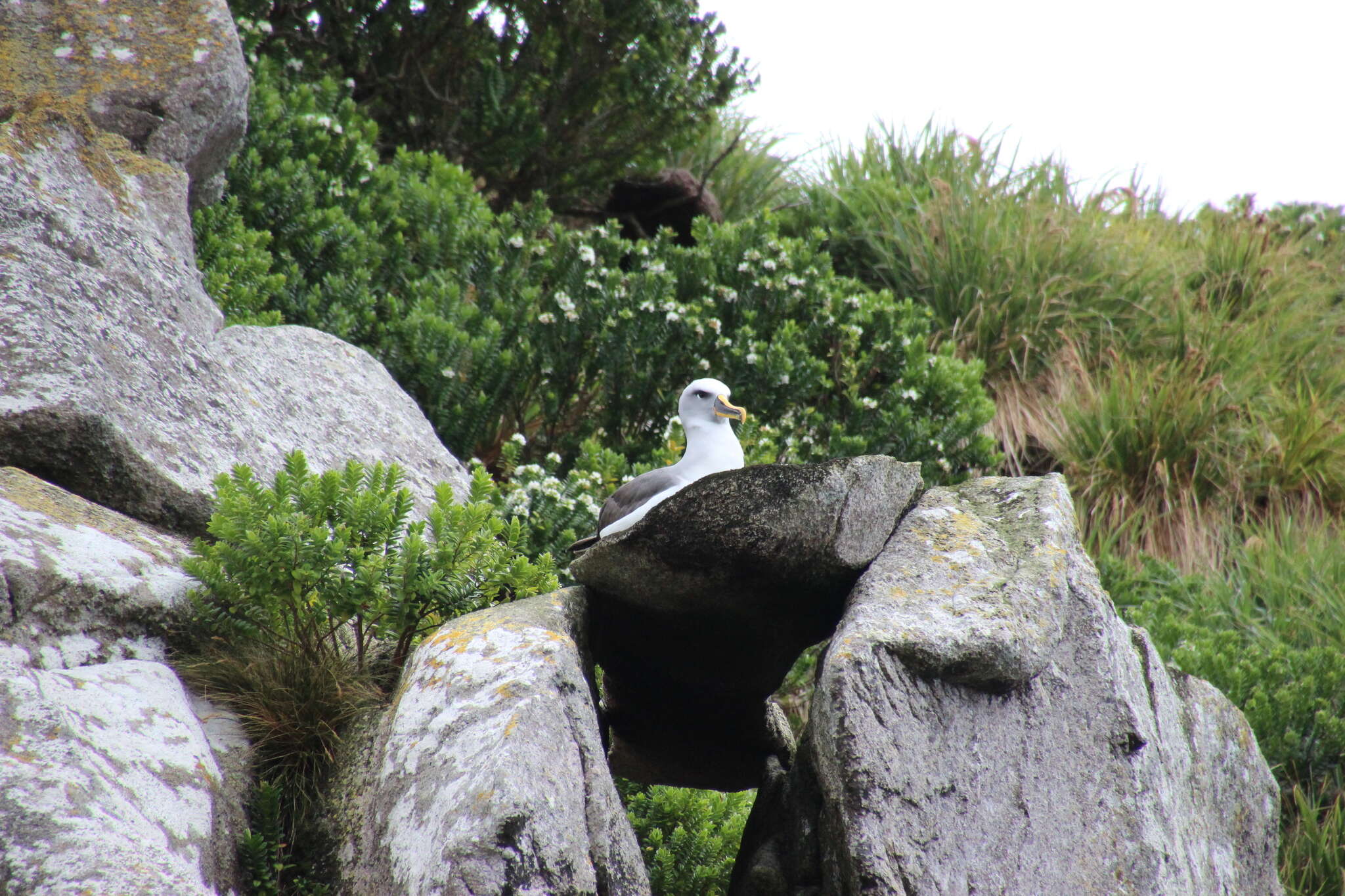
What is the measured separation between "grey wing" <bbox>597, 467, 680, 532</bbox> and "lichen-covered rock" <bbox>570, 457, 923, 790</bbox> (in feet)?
1.23

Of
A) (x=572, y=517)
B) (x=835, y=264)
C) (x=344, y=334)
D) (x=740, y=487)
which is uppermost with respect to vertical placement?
(x=835, y=264)

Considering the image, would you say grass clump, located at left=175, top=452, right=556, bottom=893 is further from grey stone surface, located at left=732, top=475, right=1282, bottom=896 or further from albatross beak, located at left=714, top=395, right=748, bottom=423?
grey stone surface, located at left=732, top=475, right=1282, bottom=896

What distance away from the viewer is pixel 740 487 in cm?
286

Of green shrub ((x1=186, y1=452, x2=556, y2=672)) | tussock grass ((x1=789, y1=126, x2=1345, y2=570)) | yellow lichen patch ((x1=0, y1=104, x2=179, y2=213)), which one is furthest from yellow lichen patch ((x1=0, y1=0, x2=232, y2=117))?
tussock grass ((x1=789, y1=126, x2=1345, y2=570))

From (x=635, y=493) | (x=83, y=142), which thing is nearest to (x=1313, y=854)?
(x=635, y=493)

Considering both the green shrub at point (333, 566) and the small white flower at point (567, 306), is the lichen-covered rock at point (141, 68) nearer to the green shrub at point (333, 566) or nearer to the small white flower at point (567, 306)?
the small white flower at point (567, 306)

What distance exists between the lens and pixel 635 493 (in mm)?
3561

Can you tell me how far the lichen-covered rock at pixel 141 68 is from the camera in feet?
16.1

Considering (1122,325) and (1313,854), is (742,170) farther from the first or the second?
(1313,854)

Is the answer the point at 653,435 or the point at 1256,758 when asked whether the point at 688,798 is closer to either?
the point at 1256,758

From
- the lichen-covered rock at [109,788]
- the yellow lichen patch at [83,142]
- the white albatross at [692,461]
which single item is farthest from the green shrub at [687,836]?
the yellow lichen patch at [83,142]

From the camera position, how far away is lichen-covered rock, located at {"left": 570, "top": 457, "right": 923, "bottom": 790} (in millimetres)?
2885

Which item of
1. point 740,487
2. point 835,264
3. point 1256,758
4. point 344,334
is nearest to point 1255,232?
point 835,264

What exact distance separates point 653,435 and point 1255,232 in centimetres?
688
